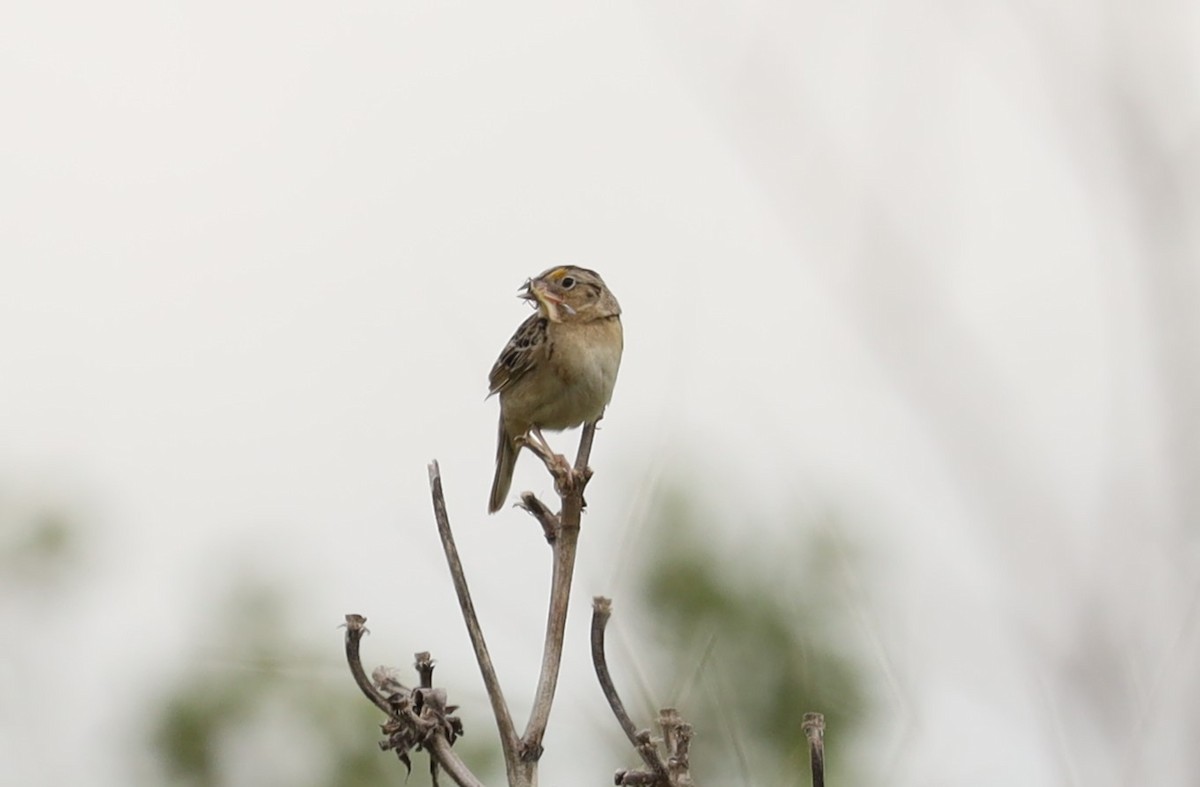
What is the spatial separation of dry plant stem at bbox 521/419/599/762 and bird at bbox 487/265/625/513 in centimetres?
294

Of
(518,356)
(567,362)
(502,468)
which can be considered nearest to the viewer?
(567,362)

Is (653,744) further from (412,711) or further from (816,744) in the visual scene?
(412,711)

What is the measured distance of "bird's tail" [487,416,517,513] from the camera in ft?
19.1

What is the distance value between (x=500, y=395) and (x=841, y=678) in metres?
1.94

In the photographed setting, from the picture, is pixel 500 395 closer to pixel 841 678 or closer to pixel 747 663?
pixel 747 663

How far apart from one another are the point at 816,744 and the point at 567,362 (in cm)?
362

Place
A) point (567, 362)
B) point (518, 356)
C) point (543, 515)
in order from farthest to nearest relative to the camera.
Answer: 1. point (518, 356)
2. point (567, 362)
3. point (543, 515)

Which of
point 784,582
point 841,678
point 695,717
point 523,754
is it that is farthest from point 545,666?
point 784,582

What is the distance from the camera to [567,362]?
16.7 feet

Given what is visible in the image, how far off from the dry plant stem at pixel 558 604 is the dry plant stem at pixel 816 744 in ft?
0.94

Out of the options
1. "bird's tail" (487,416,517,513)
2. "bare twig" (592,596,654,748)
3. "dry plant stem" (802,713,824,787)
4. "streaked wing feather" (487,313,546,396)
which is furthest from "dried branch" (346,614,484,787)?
"bird's tail" (487,416,517,513)

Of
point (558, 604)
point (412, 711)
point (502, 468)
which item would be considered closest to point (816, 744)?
point (558, 604)

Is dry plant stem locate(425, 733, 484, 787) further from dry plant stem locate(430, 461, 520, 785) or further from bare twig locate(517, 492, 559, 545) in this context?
bare twig locate(517, 492, 559, 545)

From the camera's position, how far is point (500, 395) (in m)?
5.31
